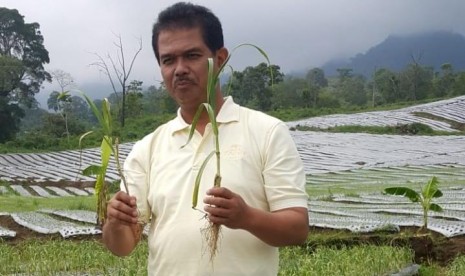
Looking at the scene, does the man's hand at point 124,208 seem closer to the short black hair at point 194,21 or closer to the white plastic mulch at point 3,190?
the short black hair at point 194,21

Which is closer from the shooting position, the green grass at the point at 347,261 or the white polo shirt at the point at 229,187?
the white polo shirt at the point at 229,187

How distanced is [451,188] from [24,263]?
641 cm

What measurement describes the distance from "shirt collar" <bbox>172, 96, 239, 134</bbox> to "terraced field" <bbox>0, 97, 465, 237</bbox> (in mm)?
354

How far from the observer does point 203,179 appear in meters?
1.60

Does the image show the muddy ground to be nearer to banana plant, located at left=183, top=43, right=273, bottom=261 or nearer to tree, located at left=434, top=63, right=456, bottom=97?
→ banana plant, located at left=183, top=43, right=273, bottom=261

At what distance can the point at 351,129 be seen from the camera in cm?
2341

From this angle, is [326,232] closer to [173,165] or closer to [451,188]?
[451,188]

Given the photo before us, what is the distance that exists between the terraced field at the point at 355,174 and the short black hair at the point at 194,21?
518 millimetres

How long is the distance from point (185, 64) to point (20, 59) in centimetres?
3113

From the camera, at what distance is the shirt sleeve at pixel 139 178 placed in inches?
67.7

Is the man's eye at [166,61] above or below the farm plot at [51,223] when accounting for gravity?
above

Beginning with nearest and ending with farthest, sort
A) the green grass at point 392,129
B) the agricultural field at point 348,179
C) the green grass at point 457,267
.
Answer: the green grass at point 457,267 → the agricultural field at point 348,179 → the green grass at point 392,129

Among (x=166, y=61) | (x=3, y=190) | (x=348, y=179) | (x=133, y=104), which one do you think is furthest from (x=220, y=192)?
(x=133, y=104)

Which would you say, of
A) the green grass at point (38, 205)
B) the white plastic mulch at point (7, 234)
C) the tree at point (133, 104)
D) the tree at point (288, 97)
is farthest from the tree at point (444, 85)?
the white plastic mulch at point (7, 234)
